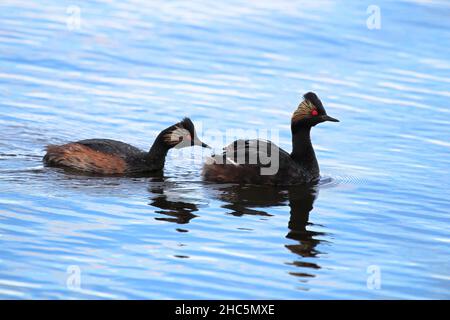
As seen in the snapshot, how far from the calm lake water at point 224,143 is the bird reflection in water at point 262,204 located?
0.12 ft

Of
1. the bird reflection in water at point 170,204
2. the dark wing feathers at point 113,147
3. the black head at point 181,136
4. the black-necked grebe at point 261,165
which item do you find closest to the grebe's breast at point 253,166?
the black-necked grebe at point 261,165

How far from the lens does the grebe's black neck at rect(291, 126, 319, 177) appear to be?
46.4 feet

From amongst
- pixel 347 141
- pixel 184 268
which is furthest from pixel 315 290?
pixel 347 141

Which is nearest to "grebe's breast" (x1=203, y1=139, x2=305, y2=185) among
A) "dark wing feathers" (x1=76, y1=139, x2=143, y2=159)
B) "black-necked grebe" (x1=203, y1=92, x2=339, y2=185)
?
"black-necked grebe" (x1=203, y1=92, x2=339, y2=185)

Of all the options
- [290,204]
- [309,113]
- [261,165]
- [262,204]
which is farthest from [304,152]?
[262,204]

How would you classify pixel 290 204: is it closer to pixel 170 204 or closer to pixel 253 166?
pixel 253 166

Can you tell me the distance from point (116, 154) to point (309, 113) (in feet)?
8.68

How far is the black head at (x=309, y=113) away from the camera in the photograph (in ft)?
47.0

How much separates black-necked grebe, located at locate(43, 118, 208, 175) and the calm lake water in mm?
326

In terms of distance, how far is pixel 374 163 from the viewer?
49.0ft

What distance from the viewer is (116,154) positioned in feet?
46.2

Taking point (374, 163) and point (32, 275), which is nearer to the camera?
point (32, 275)

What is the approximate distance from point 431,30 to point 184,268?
523 inches

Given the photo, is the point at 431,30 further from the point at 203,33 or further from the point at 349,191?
the point at 349,191
